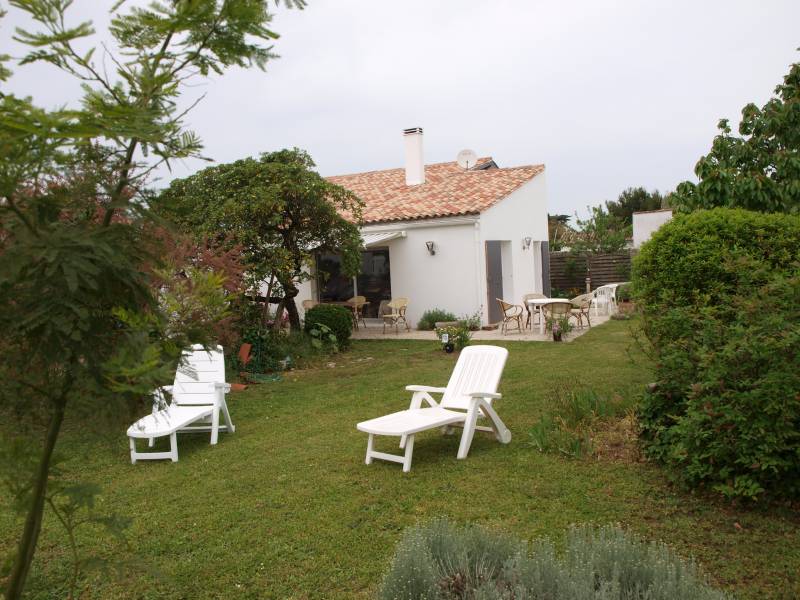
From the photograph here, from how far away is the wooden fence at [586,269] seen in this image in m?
26.2

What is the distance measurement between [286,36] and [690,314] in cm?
449

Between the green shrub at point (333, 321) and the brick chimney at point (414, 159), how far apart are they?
8.95m

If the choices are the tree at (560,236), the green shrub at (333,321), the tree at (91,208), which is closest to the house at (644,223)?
the tree at (560,236)

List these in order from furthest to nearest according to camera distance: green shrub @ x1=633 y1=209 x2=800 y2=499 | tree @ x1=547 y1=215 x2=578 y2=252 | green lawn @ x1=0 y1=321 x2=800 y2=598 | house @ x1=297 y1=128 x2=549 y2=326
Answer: tree @ x1=547 y1=215 x2=578 y2=252
house @ x1=297 y1=128 x2=549 y2=326
green shrub @ x1=633 y1=209 x2=800 y2=499
green lawn @ x1=0 y1=321 x2=800 y2=598

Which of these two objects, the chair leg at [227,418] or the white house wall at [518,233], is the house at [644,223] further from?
the chair leg at [227,418]

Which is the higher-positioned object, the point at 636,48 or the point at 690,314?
the point at 636,48

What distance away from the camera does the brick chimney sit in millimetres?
22797

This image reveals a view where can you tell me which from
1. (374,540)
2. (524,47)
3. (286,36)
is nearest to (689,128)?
(524,47)

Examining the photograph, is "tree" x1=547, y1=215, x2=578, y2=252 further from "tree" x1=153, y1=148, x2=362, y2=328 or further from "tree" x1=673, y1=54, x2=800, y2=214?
"tree" x1=673, y1=54, x2=800, y2=214

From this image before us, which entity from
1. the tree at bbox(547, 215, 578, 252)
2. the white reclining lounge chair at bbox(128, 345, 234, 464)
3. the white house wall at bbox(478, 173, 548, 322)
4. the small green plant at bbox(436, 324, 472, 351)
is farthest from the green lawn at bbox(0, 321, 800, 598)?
the tree at bbox(547, 215, 578, 252)

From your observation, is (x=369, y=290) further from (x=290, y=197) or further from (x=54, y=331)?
(x=54, y=331)

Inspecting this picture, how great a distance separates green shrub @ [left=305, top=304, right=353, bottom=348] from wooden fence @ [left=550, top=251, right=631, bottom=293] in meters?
13.6

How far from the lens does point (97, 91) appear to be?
199cm

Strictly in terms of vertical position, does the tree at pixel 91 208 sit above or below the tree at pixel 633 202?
below
